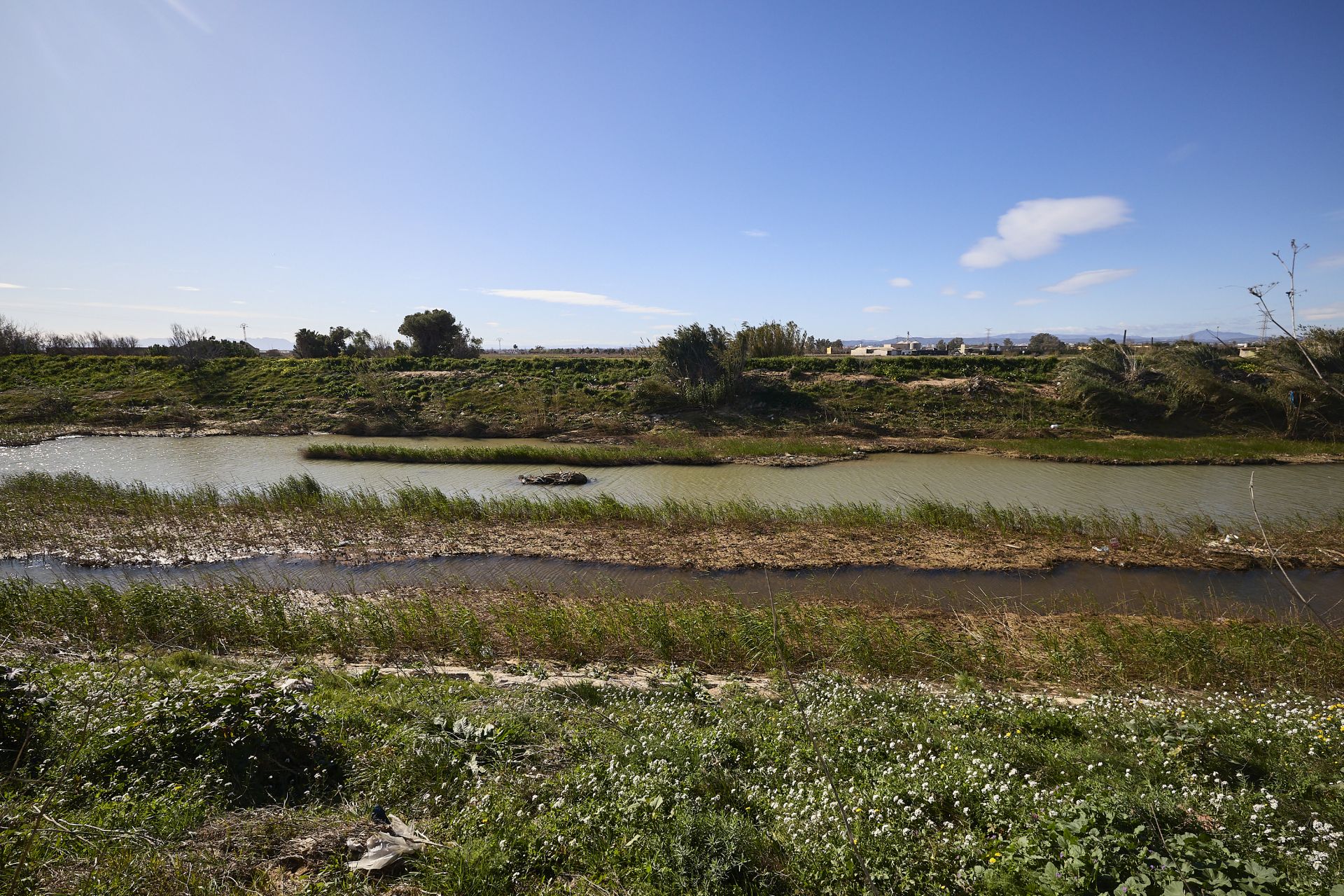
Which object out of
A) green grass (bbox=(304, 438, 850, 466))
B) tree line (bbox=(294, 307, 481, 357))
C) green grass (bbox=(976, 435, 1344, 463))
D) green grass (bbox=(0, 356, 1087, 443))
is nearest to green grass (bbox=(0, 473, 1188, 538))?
green grass (bbox=(304, 438, 850, 466))

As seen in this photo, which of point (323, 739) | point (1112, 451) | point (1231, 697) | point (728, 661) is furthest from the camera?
point (1112, 451)

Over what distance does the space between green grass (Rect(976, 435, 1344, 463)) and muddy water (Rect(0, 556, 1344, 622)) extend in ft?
37.8

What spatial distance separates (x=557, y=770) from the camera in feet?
16.1

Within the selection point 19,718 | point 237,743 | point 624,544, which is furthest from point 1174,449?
point 19,718

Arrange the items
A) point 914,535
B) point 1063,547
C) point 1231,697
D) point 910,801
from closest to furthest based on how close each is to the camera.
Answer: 1. point 910,801
2. point 1231,697
3. point 1063,547
4. point 914,535

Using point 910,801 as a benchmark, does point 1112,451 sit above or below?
above

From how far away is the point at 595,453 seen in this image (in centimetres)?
2422

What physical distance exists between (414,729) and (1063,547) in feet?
43.9

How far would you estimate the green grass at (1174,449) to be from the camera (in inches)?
842

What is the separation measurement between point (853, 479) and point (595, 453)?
10.5 m

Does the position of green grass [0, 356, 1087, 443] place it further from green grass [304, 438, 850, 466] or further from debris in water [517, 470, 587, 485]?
debris in water [517, 470, 587, 485]

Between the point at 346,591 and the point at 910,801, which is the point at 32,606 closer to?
the point at 346,591

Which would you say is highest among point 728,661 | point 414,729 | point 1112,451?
point 1112,451

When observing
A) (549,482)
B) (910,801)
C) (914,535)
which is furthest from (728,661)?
(549,482)
